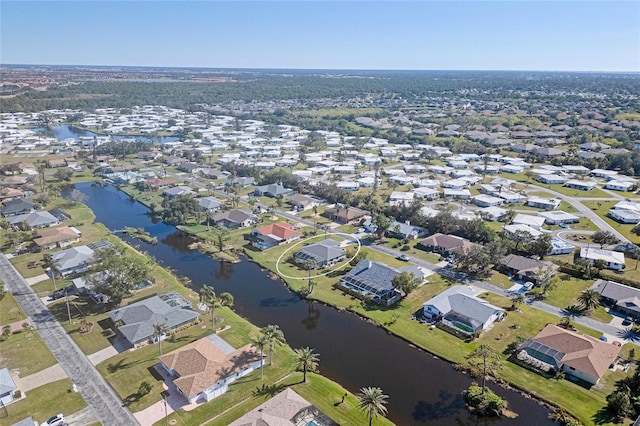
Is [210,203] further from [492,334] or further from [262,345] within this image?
[492,334]

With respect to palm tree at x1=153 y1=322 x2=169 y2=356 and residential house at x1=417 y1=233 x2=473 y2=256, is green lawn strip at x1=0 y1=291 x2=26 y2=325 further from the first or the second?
residential house at x1=417 y1=233 x2=473 y2=256

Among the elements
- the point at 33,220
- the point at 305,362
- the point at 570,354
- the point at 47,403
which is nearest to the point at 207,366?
the point at 305,362

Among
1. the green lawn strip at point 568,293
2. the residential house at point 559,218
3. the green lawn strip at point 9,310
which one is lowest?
the green lawn strip at point 9,310

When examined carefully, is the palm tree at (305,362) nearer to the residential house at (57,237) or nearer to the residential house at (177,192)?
the residential house at (57,237)

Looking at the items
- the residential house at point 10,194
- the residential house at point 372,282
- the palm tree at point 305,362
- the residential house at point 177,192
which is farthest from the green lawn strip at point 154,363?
the residential house at point 10,194

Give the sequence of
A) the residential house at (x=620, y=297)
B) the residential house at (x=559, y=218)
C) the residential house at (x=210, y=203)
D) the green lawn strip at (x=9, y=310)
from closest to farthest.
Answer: the green lawn strip at (x=9, y=310)
the residential house at (x=620, y=297)
the residential house at (x=559, y=218)
the residential house at (x=210, y=203)

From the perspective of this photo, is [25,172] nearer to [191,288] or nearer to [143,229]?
[143,229]
